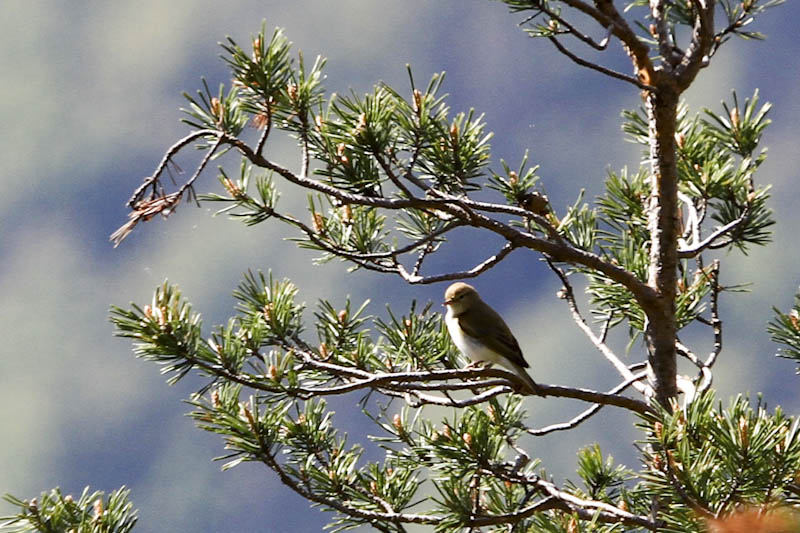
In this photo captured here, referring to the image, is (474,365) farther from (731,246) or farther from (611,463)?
(731,246)

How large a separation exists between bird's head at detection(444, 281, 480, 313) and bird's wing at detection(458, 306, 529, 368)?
0.10 meters

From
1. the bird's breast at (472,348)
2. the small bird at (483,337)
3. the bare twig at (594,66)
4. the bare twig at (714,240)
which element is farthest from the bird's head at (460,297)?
the bare twig at (594,66)

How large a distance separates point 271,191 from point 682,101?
1276mm

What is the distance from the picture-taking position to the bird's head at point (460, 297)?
308 cm

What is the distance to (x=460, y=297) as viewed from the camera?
124 inches

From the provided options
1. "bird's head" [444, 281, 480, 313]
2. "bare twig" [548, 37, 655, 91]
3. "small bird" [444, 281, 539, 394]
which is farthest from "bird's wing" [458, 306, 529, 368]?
"bare twig" [548, 37, 655, 91]

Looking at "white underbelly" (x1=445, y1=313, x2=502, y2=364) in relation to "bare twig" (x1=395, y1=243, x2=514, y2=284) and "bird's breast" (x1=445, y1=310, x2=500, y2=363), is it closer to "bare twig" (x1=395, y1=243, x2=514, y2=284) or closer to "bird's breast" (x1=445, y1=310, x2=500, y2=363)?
"bird's breast" (x1=445, y1=310, x2=500, y2=363)

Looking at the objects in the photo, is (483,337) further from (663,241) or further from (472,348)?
(663,241)

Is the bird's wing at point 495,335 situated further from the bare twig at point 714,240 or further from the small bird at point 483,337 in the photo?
the bare twig at point 714,240

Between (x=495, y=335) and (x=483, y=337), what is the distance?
38 millimetres

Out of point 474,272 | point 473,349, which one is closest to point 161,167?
point 474,272

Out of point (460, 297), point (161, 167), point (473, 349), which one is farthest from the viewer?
point (460, 297)

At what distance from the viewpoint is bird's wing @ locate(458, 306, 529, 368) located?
2.68 m

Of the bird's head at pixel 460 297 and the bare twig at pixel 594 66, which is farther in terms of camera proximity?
the bird's head at pixel 460 297
